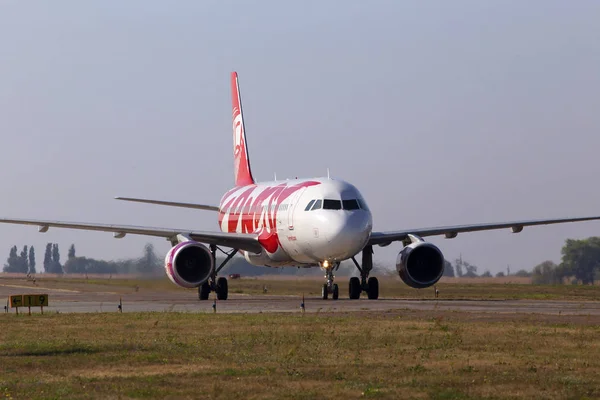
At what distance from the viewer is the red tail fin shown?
52.8m

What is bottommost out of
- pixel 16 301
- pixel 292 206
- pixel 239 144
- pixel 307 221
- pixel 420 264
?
pixel 16 301

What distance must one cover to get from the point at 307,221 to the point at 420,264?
17.4 feet

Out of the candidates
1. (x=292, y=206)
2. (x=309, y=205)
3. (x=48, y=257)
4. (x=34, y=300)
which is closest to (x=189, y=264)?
(x=292, y=206)

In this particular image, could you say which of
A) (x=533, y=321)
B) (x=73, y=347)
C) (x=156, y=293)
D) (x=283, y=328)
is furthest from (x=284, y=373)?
(x=156, y=293)

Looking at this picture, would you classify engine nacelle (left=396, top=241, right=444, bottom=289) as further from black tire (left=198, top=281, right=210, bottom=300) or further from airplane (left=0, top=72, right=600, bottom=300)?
black tire (left=198, top=281, right=210, bottom=300)

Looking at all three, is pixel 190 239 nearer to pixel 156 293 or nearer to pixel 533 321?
pixel 156 293

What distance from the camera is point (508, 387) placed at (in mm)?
14078

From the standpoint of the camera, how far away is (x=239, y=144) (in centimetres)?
5444

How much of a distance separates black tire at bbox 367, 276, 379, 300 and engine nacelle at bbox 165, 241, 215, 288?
6.01 metres

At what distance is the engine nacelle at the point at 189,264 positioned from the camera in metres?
38.8

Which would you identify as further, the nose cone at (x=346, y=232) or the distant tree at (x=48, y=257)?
the distant tree at (x=48, y=257)

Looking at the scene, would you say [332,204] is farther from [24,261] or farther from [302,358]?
[24,261]

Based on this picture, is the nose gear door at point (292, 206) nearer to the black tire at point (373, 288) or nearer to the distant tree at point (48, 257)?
the black tire at point (373, 288)

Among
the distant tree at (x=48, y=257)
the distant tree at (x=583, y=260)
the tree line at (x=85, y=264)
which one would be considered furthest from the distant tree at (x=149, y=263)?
the distant tree at (x=48, y=257)
